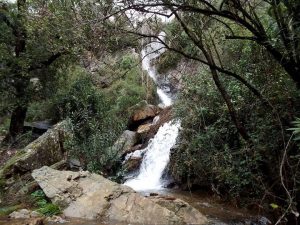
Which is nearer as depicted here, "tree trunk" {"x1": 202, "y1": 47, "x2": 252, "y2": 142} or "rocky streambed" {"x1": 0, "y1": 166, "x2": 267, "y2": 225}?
"tree trunk" {"x1": 202, "y1": 47, "x2": 252, "y2": 142}

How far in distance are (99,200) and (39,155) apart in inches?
131

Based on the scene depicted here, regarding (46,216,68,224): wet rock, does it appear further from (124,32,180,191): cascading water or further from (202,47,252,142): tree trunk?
(124,32,180,191): cascading water

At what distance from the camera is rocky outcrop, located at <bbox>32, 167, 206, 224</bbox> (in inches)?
294

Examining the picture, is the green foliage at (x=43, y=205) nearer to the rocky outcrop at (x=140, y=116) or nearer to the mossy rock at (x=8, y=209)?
the mossy rock at (x=8, y=209)

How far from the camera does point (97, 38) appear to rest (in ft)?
18.6

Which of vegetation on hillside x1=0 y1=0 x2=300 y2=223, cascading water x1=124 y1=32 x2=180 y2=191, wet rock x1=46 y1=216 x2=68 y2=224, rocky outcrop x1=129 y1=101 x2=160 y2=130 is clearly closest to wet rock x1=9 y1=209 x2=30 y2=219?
wet rock x1=46 y1=216 x2=68 y2=224

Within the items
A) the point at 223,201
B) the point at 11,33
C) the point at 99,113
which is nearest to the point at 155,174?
the point at 99,113

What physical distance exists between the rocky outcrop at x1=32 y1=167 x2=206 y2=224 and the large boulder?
1.33 metres

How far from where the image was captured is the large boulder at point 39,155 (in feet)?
33.5

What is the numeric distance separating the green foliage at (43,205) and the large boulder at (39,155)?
1.49 metres

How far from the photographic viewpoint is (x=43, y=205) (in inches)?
327

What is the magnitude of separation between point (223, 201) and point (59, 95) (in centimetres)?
931

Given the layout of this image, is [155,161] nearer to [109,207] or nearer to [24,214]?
[109,207]

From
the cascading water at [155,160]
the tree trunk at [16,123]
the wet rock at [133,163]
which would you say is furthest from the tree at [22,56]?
the wet rock at [133,163]
